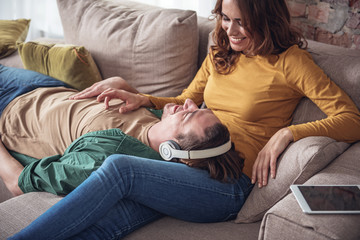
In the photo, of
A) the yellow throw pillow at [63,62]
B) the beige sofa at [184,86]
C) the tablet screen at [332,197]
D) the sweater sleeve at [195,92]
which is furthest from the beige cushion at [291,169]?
the yellow throw pillow at [63,62]

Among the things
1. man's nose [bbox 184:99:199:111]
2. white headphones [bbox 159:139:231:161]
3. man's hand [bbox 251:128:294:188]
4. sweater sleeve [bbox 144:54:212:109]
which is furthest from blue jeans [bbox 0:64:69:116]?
man's hand [bbox 251:128:294:188]

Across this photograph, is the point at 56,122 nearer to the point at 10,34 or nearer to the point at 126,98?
the point at 126,98

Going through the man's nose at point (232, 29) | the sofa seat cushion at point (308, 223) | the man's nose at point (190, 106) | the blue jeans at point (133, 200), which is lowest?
the blue jeans at point (133, 200)

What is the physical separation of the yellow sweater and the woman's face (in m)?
0.07

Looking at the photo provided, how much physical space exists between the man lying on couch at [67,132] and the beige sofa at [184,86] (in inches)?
4.4

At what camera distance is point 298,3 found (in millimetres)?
2354

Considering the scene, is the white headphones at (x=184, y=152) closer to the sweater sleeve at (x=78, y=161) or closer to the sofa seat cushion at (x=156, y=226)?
the sweater sleeve at (x=78, y=161)

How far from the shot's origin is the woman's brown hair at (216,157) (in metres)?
1.38

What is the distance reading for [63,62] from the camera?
1992 mm

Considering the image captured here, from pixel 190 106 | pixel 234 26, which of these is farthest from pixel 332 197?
pixel 234 26

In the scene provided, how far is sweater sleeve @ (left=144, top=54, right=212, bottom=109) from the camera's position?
1832 millimetres

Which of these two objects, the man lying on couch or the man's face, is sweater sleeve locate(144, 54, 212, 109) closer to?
the man lying on couch

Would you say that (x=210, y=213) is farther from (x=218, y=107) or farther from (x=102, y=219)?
(x=218, y=107)

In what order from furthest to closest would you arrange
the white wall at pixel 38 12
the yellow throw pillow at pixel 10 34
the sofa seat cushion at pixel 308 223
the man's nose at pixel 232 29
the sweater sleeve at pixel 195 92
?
1. the white wall at pixel 38 12
2. the yellow throw pillow at pixel 10 34
3. the sweater sleeve at pixel 195 92
4. the man's nose at pixel 232 29
5. the sofa seat cushion at pixel 308 223
